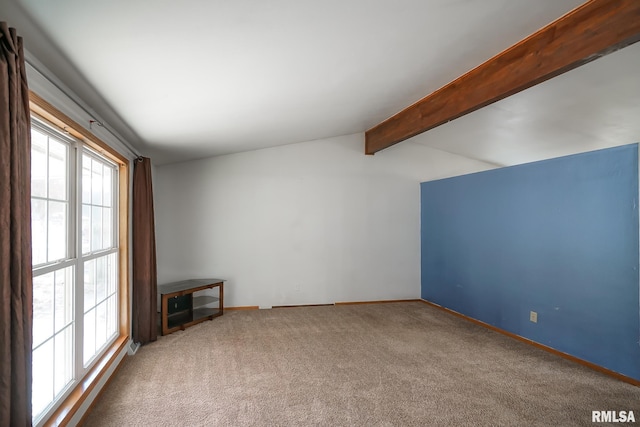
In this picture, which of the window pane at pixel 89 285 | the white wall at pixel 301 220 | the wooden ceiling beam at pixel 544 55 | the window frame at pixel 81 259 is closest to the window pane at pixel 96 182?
the window frame at pixel 81 259

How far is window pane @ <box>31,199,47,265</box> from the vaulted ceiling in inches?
29.2

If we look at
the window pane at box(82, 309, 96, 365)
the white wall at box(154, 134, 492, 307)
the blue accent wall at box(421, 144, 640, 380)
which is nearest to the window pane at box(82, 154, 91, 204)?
the window pane at box(82, 309, 96, 365)

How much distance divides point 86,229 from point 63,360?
0.95 metres

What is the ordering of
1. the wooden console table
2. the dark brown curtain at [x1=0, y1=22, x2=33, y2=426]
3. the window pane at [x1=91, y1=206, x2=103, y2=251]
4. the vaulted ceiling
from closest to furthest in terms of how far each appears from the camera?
the dark brown curtain at [x1=0, y1=22, x2=33, y2=426]
the vaulted ceiling
the window pane at [x1=91, y1=206, x2=103, y2=251]
the wooden console table

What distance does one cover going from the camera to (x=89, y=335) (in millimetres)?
2715

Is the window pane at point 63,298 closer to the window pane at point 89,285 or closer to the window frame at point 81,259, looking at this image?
the window frame at point 81,259

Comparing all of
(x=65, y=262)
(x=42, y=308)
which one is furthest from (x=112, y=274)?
(x=42, y=308)

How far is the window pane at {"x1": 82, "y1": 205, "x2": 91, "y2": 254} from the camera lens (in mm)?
2572

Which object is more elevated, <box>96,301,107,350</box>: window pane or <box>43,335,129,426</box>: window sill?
<box>96,301,107,350</box>: window pane

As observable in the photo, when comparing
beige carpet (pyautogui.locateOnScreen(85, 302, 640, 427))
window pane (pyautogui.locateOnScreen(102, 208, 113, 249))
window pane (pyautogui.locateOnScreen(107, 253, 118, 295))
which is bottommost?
beige carpet (pyautogui.locateOnScreen(85, 302, 640, 427))

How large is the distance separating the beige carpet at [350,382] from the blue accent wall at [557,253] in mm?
313

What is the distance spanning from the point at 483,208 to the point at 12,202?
468cm

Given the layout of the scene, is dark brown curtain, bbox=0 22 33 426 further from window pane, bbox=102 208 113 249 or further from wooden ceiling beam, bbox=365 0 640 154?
wooden ceiling beam, bbox=365 0 640 154

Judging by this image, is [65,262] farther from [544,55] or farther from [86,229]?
[544,55]
